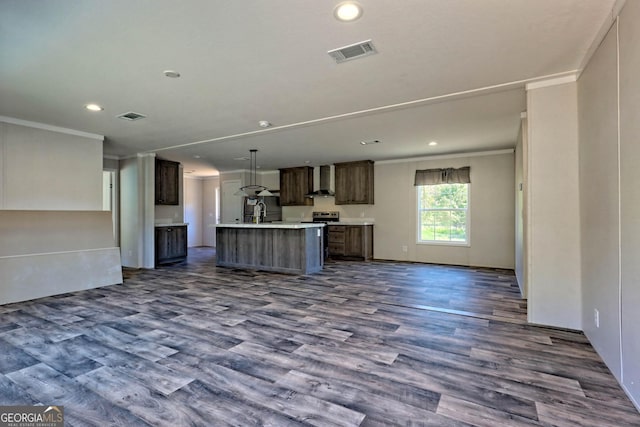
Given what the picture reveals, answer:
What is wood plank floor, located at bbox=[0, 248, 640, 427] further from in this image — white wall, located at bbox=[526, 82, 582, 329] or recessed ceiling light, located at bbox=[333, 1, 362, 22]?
recessed ceiling light, located at bbox=[333, 1, 362, 22]

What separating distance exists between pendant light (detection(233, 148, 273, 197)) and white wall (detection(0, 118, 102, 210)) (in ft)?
8.50

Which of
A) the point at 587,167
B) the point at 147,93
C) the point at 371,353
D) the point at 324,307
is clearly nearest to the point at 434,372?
the point at 371,353

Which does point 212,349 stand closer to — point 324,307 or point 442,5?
point 324,307

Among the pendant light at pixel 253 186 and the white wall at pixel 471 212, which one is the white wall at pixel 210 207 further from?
the white wall at pixel 471 212

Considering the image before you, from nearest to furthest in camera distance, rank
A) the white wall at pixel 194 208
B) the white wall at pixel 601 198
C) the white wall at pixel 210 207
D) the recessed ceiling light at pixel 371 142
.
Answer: the white wall at pixel 601 198
the recessed ceiling light at pixel 371 142
the white wall at pixel 194 208
the white wall at pixel 210 207

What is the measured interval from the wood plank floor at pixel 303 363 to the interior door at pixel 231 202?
5.37 metres

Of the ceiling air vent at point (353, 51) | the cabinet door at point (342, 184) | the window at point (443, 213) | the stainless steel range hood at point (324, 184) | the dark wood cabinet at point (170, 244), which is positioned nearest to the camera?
the ceiling air vent at point (353, 51)

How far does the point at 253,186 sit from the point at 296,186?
235cm

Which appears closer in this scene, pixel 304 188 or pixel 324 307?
pixel 324 307

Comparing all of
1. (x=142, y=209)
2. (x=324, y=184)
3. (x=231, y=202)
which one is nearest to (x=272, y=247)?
(x=324, y=184)

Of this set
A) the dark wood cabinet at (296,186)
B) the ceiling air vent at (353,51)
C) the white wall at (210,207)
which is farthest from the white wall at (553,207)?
the white wall at (210,207)

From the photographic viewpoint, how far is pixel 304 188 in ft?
28.3

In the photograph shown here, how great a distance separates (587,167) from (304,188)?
21.4 ft

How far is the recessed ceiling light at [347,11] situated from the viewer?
2.00 metres
